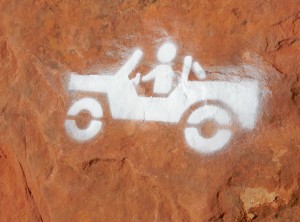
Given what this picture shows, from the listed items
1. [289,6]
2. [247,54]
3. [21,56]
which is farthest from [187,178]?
[21,56]

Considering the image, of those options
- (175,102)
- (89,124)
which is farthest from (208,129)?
(89,124)

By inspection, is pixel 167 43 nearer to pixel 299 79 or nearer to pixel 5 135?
pixel 299 79

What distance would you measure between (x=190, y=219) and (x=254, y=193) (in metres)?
0.26

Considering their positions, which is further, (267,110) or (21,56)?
(21,56)

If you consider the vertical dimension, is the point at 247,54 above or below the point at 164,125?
above

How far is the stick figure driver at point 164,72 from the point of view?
1.95m

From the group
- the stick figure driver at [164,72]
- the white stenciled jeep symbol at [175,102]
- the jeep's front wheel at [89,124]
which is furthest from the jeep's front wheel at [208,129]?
the jeep's front wheel at [89,124]

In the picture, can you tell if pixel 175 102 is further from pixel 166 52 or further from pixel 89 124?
pixel 89 124

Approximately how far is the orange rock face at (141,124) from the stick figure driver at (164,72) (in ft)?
0.08

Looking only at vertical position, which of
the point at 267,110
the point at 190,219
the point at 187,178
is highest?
the point at 267,110

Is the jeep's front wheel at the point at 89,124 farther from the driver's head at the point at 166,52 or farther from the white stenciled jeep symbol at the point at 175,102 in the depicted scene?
the driver's head at the point at 166,52

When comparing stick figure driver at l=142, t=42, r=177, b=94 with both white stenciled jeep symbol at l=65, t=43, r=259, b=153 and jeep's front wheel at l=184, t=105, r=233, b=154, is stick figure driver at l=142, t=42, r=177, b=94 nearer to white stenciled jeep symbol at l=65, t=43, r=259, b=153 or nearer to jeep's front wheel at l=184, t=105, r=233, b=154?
white stenciled jeep symbol at l=65, t=43, r=259, b=153

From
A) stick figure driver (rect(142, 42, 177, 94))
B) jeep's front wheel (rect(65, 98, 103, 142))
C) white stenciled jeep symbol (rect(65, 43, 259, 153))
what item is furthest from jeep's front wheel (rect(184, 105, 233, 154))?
jeep's front wheel (rect(65, 98, 103, 142))

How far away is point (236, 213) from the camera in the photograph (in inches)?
71.2
